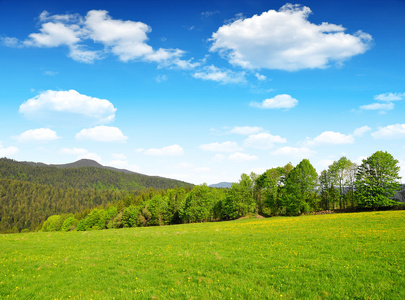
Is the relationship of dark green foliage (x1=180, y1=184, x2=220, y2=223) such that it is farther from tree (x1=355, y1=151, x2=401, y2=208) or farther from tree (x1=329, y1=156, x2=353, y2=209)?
tree (x1=355, y1=151, x2=401, y2=208)

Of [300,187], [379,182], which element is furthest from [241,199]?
[379,182]

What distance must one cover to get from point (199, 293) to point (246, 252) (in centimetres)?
831

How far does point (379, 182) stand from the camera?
57.7 metres

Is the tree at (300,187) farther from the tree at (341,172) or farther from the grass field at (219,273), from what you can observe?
the grass field at (219,273)

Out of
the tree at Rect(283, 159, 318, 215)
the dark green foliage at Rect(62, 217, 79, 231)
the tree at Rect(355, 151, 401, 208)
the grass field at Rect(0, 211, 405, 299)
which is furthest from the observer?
the dark green foliage at Rect(62, 217, 79, 231)

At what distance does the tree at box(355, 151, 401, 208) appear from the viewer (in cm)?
5653

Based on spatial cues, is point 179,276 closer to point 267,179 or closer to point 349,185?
point 267,179

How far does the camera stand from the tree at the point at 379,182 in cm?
5653

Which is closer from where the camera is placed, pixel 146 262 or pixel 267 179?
pixel 146 262

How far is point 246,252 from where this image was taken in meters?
17.8

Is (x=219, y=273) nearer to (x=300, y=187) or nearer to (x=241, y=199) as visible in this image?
(x=300, y=187)

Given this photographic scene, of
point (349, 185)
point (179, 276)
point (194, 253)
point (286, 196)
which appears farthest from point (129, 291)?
point (349, 185)

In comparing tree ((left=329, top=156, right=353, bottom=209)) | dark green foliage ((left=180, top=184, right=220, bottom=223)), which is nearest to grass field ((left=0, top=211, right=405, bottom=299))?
dark green foliage ((left=180, top=184, right=220, bottom=223))

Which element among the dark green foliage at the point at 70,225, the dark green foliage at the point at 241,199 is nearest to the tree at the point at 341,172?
the dark green foliage at the point at 241,199
